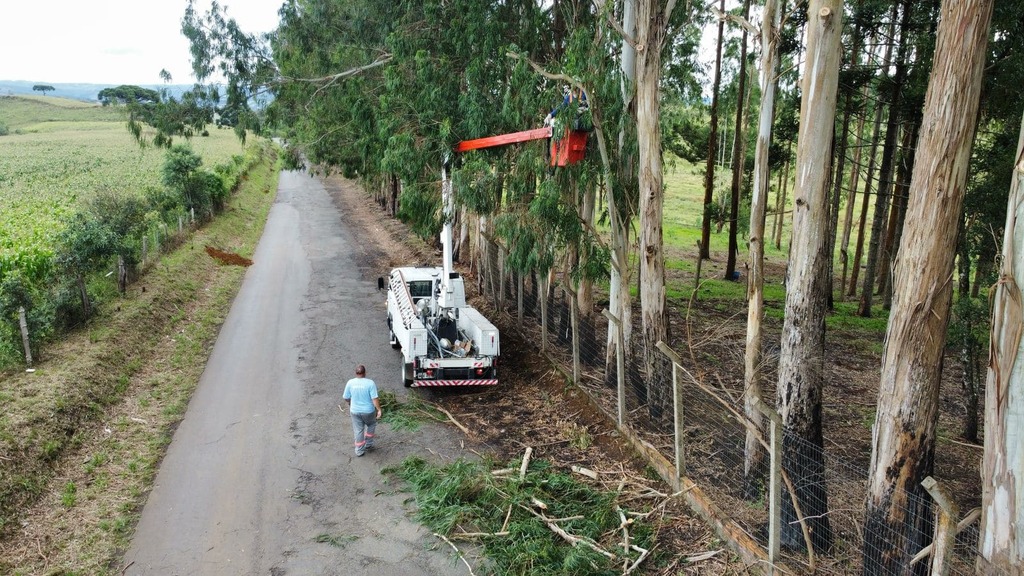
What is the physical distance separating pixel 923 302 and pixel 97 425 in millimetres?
11191

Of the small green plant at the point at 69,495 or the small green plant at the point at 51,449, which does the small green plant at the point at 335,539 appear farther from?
the small green plant at the point at 51,449

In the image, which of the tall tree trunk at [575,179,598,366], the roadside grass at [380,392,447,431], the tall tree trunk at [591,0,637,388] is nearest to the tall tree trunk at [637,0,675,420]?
Answer: the tall tree trunk at [591,0,637,388]

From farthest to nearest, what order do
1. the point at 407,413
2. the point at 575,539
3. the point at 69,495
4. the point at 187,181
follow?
the point at 187,181, the point at 407,413, the point at 69,495, the point at 575,539

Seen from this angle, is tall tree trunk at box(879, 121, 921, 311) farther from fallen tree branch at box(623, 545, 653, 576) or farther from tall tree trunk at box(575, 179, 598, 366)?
fallen tree branch at box(623, 545, 653, 576)

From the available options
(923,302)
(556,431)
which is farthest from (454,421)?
(923,302)

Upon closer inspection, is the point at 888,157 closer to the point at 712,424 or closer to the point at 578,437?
the point at 712,424

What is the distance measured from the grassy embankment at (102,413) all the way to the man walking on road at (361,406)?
2.76 m

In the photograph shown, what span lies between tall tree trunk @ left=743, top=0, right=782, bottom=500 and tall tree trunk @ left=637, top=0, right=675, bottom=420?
163 cm

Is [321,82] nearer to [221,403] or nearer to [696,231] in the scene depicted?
[221,403]

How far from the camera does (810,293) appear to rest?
23.5 feet

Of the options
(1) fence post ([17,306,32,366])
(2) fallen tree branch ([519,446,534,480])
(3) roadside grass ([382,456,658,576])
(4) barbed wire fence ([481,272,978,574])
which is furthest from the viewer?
(1) fence post ([17,306,32,366])

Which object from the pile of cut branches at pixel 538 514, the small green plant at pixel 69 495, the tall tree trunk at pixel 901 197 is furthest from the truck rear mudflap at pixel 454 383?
the tall tree trunk at pixel 901 197

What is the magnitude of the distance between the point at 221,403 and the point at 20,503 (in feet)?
12.2

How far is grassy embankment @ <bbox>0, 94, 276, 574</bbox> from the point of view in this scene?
7953 millimetres
